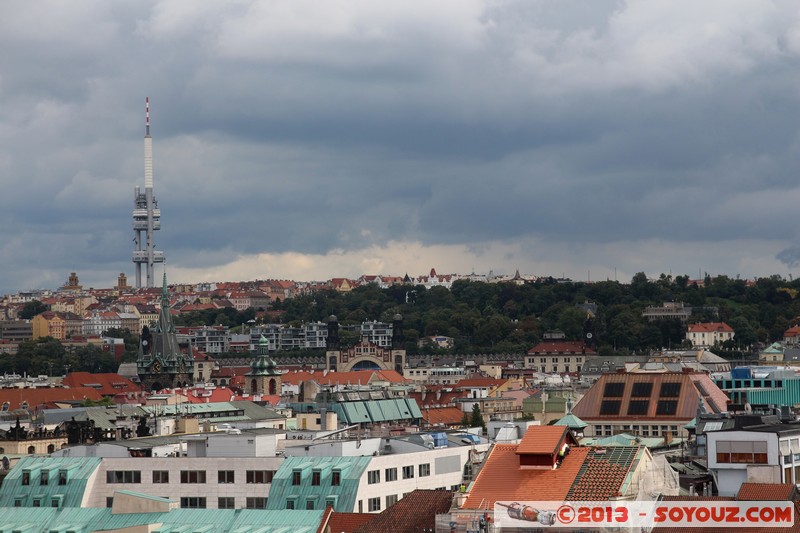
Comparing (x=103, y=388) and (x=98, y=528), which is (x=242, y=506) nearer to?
(x=98, y=528)

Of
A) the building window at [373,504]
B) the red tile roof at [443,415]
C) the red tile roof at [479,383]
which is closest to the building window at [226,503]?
the building window at [373,504]

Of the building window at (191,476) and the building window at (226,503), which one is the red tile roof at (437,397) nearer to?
the building window at (191,476)

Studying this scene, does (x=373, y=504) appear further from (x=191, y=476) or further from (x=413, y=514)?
(x=413, y=514)

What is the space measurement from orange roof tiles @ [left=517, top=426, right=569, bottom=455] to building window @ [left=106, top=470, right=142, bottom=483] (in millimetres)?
18752

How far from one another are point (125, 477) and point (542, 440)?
65.7 feet

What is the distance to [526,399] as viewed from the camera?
156 m

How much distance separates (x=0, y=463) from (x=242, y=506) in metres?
21.3

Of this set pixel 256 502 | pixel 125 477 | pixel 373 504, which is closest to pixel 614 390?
pixel 125 477

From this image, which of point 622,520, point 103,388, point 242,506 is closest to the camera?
point 622,520

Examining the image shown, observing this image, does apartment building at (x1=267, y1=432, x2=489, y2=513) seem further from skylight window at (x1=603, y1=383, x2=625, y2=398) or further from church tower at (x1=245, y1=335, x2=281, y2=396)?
church tower at (x1=245, y1=335, x2=281, y2=396)

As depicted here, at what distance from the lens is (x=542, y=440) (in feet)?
161

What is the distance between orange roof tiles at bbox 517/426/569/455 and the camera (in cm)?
4850

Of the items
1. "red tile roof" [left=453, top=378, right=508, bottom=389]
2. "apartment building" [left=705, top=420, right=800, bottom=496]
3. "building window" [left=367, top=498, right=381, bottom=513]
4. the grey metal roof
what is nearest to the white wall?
the grey metal roof

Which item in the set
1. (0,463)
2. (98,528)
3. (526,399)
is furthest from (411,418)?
(98,528)
